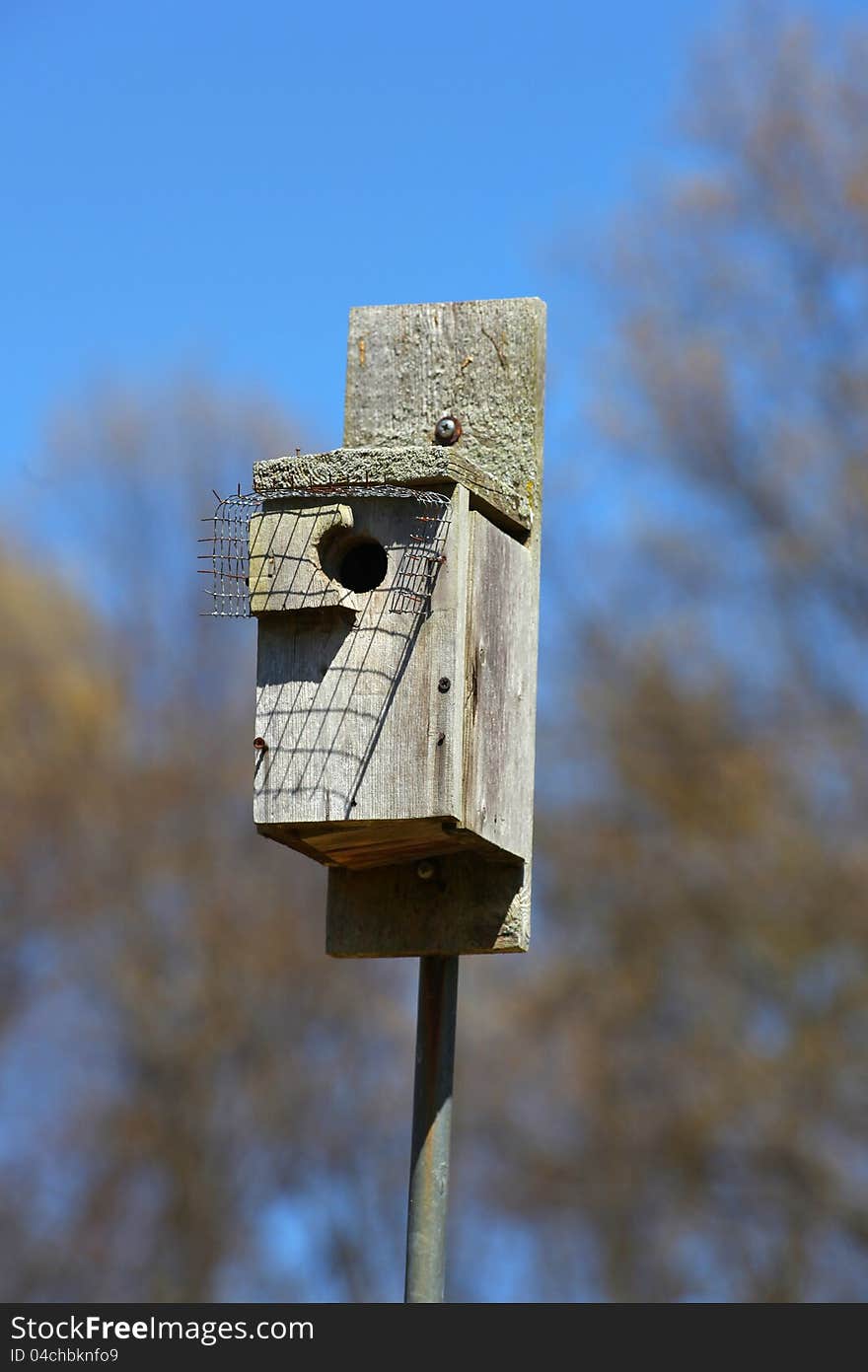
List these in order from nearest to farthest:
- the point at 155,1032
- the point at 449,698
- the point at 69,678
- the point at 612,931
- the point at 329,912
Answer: the point at 449,698, the point at 329,912, the point at 612,931, the point at 155,1032, the point at 69,678

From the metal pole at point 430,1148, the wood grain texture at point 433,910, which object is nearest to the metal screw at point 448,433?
the wood grain texture at point 433,910

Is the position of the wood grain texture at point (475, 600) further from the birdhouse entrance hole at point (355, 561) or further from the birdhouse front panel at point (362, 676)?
the birdhouse entrance hole at point (355, 561)

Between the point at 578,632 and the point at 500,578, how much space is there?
9896 millimetres

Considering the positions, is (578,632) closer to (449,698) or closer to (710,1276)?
(710,1276)

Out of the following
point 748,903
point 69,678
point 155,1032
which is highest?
point 69,678

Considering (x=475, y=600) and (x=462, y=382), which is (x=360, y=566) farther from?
(x=462, y=382)

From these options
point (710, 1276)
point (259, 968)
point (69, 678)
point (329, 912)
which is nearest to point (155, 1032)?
point (259, 968)

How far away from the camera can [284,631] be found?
4148 millimetres

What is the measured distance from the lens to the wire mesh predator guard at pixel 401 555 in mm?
4062

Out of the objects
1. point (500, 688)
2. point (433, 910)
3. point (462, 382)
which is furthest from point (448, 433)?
point (433, 910)

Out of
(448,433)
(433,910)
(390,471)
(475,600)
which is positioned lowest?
(433,910)

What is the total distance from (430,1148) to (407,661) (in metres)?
0.87

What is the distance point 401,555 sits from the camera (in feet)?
13.5

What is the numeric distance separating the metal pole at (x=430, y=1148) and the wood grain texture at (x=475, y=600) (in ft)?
0.69
